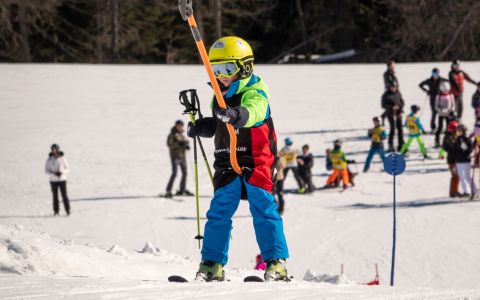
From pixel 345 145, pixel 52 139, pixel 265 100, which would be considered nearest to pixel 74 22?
pixel 52 139

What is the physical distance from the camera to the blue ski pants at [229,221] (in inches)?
244

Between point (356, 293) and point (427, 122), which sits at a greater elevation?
point (427, 122)

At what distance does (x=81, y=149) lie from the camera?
2230cm

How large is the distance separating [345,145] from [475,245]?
8935 mm

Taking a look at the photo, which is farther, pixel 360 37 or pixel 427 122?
pixel 360 37

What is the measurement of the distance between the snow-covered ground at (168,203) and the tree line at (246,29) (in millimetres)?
11712

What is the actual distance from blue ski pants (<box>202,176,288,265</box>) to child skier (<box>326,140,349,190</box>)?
1133cm

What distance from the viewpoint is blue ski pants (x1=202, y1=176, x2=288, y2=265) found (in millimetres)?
6203

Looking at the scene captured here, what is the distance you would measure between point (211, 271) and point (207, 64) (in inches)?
57.9

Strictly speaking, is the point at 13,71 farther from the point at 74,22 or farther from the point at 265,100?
the point at 265,100

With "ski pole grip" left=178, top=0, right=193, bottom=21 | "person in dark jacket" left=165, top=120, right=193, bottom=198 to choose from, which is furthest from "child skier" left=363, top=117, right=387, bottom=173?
"ski pole grip" left=178, top=0, right=193, bottom=21

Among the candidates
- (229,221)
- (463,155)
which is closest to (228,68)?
(229,221)

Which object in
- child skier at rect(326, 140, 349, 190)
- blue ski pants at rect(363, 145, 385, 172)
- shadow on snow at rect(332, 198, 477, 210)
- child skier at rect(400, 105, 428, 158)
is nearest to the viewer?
shadow on snow at rect(332, 198, 477, 210)

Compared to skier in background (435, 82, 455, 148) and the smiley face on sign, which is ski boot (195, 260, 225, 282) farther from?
skier in background (435, 82, 455, 148)
